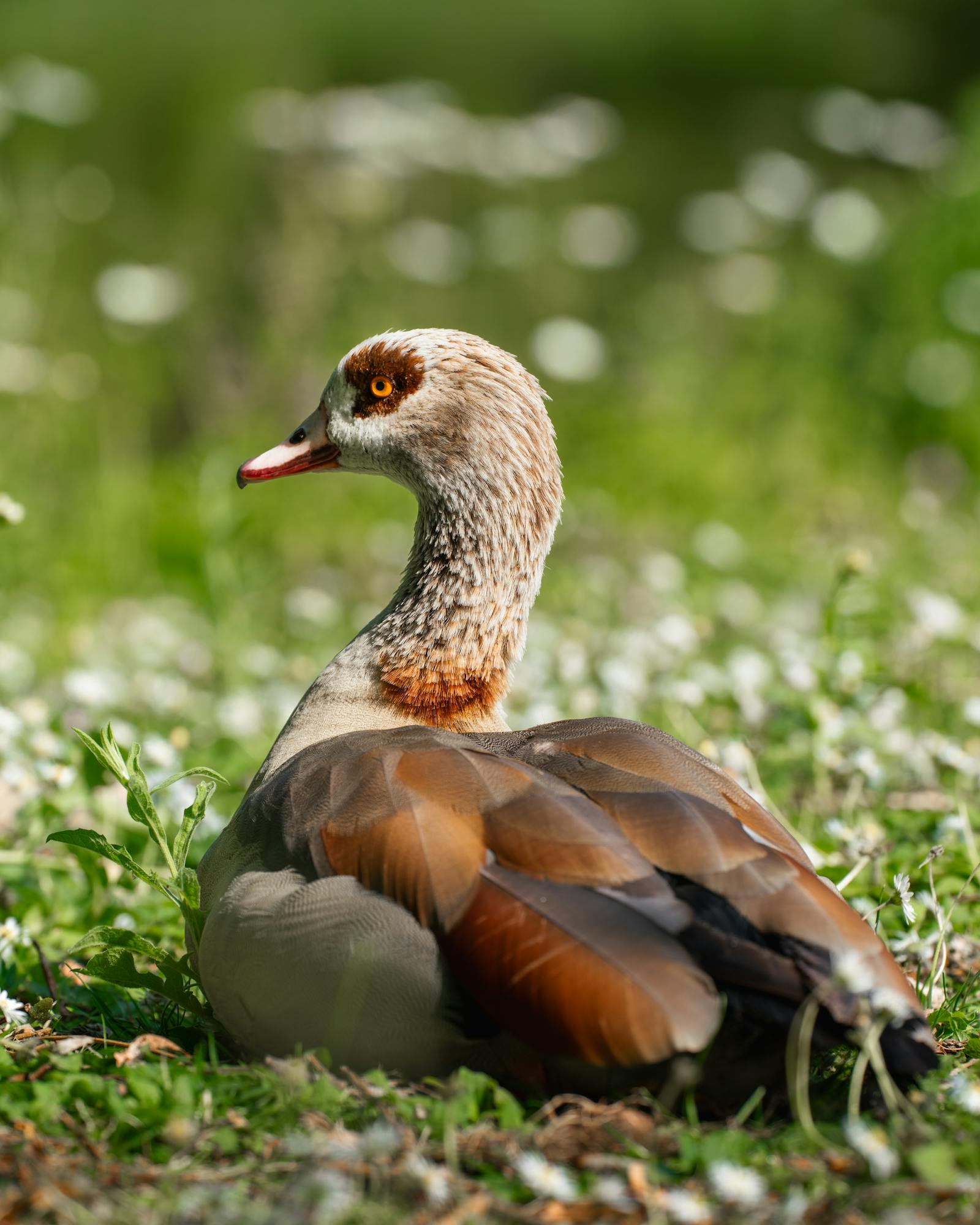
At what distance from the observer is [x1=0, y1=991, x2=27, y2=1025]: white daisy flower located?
2.92m

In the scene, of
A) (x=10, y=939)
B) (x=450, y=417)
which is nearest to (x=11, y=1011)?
(x=10, y=939)

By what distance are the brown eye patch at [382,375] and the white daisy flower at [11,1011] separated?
5.46 feet

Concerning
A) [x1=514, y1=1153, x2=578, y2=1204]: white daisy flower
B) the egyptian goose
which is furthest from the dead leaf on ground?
[x1=514, y1=1153, x2=578, y2=1204]: white daisy flower

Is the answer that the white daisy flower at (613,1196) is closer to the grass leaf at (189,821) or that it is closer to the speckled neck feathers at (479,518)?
the grass leaf at (189,821)

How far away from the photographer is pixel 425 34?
23.4 metres

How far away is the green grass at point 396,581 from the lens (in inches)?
91.9

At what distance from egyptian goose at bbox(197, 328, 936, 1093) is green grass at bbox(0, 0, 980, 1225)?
0.38ft

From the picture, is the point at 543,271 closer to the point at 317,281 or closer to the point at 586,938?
the point at 317,281

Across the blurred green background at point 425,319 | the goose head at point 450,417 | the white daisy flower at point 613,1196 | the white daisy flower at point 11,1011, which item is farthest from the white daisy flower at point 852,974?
the blurred green background at point 425,319

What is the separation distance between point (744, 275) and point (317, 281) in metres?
3.96

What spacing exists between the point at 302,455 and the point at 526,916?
1.85 m

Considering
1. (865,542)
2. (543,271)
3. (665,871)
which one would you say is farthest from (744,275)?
(665,871)

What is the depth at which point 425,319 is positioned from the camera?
36.6ft

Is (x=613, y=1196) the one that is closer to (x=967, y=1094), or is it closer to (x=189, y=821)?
(x=967, y=1094)
